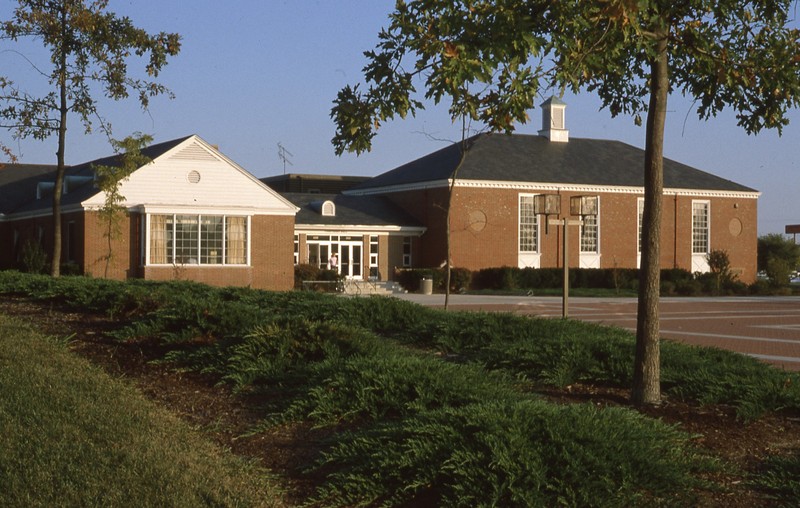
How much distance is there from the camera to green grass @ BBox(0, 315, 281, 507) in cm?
611

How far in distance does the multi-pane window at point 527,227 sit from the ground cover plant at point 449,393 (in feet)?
112

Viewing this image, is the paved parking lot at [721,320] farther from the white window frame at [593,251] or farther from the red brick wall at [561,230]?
the white window frame at [593,251]

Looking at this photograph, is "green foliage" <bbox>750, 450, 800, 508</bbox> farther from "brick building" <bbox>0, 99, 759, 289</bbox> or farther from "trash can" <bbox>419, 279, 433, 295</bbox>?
"trash can" <bbox>419, 279, 433, 295</bbox>

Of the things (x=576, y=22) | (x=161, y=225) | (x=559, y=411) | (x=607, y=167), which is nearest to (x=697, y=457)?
(x=559, y=411)

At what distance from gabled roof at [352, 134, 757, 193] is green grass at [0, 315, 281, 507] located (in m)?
37.5

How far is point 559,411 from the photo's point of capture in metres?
7.06

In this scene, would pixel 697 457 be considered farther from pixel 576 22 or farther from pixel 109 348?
pixel 109 348

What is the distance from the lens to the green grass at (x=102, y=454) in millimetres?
6109

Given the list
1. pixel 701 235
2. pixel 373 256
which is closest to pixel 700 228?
pixel 701 235

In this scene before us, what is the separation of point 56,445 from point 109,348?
3.76 metres

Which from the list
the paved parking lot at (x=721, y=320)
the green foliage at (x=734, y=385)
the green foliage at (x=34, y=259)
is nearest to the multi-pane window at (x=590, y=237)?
the paved parking lot at (x=721, y=320)

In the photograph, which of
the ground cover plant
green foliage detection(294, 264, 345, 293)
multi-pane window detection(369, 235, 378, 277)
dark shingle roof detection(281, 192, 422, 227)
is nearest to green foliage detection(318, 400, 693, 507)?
the ground cover plant

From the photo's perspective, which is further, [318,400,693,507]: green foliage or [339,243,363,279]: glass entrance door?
[339,243,363,279]: glass entrance door

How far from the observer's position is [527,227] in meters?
48.0
